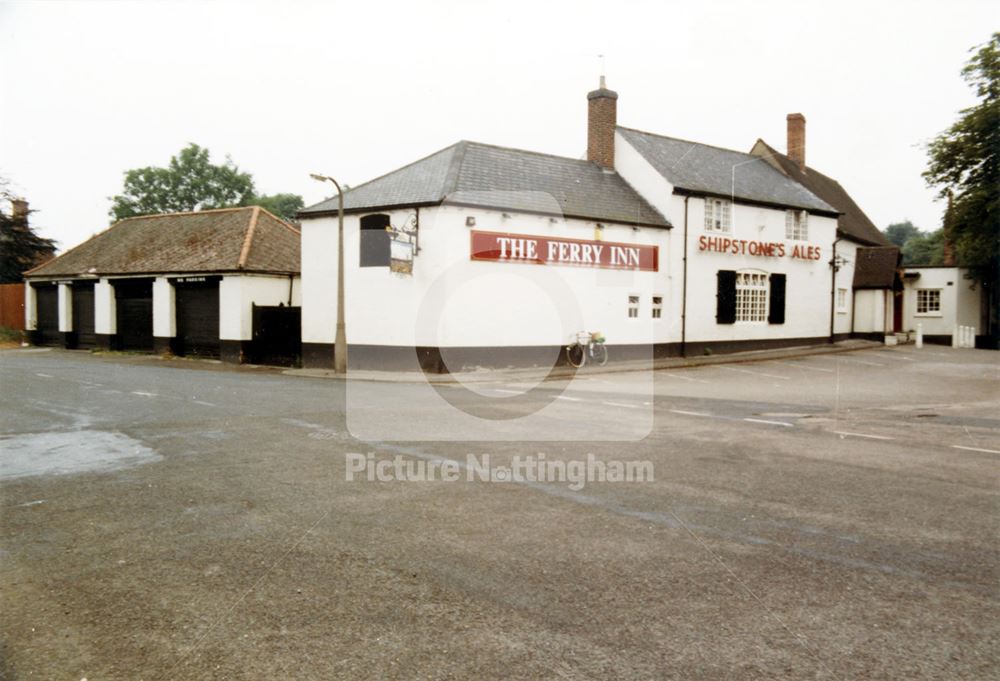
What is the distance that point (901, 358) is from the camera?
28.3 metres

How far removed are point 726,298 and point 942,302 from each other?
17.6m

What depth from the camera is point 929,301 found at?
39.8 meters

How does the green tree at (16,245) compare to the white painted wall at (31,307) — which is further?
the green tree at (16,245)

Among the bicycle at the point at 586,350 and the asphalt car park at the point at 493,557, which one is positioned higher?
the bicycle at the point at 586,350

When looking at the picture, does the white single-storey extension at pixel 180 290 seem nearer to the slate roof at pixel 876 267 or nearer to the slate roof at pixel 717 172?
the slate roof at pixel 717 172

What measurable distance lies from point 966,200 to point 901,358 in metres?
9.57

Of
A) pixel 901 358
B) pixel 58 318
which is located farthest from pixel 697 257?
pixel 58 318

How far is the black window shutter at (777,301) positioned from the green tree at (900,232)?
127536 mm

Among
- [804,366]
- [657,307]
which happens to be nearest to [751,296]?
[657,307]

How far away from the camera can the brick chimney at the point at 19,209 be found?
148 ft

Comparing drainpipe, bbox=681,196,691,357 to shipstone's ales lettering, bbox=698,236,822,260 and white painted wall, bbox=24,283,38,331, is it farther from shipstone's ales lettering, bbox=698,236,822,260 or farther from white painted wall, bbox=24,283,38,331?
white painted wall, bbox=24,283,38,331

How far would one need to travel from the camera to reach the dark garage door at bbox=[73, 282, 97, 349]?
34.4 m

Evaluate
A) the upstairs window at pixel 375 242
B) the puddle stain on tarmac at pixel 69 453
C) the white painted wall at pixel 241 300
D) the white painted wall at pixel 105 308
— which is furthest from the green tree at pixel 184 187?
the puddle stain on tarmac at pixel 69 453

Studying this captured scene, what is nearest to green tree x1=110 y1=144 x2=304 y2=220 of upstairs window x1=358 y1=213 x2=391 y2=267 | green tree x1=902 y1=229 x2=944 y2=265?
upstairs window x1=358 y1=213 x2=391 y2=267
